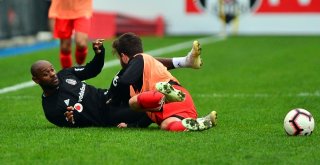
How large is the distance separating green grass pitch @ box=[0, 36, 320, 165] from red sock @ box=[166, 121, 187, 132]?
11cm

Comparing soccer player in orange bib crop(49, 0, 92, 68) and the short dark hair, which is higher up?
the short dark hair

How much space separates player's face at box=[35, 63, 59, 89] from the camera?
8.41m

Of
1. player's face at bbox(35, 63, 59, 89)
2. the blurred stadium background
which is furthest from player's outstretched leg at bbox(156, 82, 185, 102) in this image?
the blurred stadium background

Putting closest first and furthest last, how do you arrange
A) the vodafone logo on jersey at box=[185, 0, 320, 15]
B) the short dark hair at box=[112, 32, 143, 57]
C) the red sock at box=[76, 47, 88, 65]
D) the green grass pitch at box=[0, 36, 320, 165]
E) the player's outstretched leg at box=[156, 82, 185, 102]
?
1. the green grass pitch at box=[0, 36, 320, 165]
2. the player's outstretched leg at box=[156, 82, 185, 102]
3. the short dark hair at box=[112, 32, 143, 57]
4. the red sock at box=[76, 47, 88, 65]
5. the vodafone logo on jersey at box=[185, 0, 320, 15]

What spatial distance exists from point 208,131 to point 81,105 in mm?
1253

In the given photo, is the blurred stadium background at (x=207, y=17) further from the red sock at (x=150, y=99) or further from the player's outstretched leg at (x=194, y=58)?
the red sock at (x=150, y=99)

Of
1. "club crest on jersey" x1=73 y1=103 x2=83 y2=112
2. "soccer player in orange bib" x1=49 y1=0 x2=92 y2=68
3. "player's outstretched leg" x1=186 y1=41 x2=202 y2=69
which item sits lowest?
"soccer player in orange bib" x1=49 y1=0 x2=92 y2=68

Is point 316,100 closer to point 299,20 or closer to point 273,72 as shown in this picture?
point 273,72

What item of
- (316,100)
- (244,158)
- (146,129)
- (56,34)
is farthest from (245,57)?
(244,158)

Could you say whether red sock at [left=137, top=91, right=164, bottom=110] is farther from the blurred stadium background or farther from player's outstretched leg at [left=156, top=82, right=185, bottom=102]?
the blurred stadium background

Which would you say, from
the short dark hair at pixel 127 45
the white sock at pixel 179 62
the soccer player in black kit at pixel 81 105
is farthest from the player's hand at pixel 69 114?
the white sock at pixel 179 62

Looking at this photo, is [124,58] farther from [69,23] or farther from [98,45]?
[69,23]

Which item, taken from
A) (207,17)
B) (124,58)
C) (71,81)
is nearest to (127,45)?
(124,58)

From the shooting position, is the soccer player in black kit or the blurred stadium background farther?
the blurred stadium background
